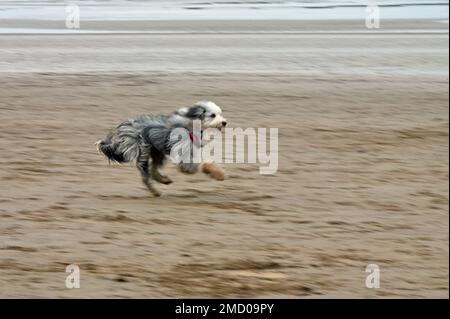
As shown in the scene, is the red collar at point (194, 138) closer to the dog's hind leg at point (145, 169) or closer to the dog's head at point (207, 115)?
the dog's head at point (207, 115)

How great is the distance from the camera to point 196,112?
9398mm

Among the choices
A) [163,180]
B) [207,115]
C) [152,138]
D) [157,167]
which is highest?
[207,115]

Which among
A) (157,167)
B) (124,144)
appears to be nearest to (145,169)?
(157,167)

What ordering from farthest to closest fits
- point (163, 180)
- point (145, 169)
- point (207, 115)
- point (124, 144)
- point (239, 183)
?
point (239, 183), point (163, 180), point (145, 169), point (124, 144), point (207, 115)

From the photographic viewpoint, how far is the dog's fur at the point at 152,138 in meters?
9.39

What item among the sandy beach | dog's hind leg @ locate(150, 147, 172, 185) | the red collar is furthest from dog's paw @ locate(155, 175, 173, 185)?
the red collar

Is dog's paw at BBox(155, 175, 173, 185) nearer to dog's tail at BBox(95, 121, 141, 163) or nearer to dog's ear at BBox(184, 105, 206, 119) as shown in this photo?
dog's tail at BBox(95, 121, 141, 163)

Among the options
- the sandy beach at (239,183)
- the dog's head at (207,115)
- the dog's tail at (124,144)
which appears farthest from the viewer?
the dog's tail at (124,144)

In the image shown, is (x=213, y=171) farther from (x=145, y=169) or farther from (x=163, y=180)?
(x=145, y=169)

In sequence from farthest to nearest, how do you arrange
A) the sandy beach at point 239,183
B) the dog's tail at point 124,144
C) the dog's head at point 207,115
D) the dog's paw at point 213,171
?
the dog's paw at point 213,171 < the dog's tail at point 124,144 < the dog's head at point 207,115 < the sandy beach at point 239,183

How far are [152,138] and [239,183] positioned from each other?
1028 millimetres

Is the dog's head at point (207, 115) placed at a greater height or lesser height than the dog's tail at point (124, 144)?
greater

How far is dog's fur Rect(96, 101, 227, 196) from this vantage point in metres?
9.39

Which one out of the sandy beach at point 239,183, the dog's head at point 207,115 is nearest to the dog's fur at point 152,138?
the dog's head at point 207,115
